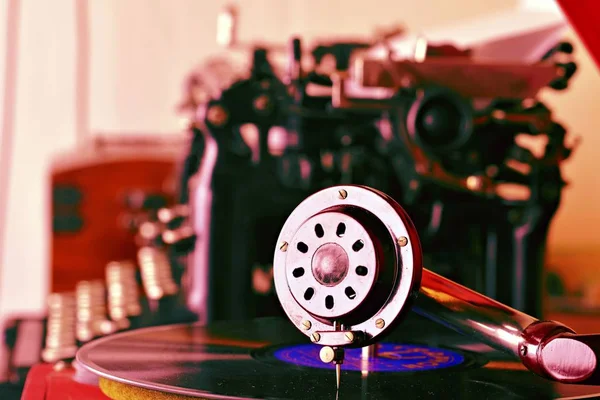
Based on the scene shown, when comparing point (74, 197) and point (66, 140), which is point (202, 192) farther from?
point (66, 140)

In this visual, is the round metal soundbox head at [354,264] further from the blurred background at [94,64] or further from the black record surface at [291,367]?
the blurred background at [94,64]

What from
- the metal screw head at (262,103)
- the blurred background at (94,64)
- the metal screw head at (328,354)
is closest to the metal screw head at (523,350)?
the metal screw head at (328,354)

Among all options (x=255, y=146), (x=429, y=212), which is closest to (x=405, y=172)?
(x=429, y=212)

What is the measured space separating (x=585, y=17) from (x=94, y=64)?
2075mm

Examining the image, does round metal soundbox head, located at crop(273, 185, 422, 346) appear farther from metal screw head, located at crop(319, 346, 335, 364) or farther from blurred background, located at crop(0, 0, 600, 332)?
blurred background, located at crop(0, 0, 600, 332)

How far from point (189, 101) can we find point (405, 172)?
0.81m

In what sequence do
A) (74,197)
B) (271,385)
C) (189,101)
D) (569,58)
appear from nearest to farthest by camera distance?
(271,385) → (569,58) → (189,101) → (74,197)

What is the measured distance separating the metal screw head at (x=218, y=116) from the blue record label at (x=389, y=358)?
455 millimetres

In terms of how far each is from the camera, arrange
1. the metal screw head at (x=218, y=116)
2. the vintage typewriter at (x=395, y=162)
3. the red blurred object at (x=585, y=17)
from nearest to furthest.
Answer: the red blurred object at (x=585, y=17), the vintage typewriter at (x=395, y=162), the metal screw head at (x=218, y=116)

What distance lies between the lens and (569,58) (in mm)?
1249

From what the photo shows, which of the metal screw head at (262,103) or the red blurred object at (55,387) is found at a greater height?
the metal screw head at (262,103)

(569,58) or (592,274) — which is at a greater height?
(569,58)

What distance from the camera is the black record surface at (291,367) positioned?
0.65m

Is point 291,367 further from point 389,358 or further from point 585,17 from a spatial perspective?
point 585,17
